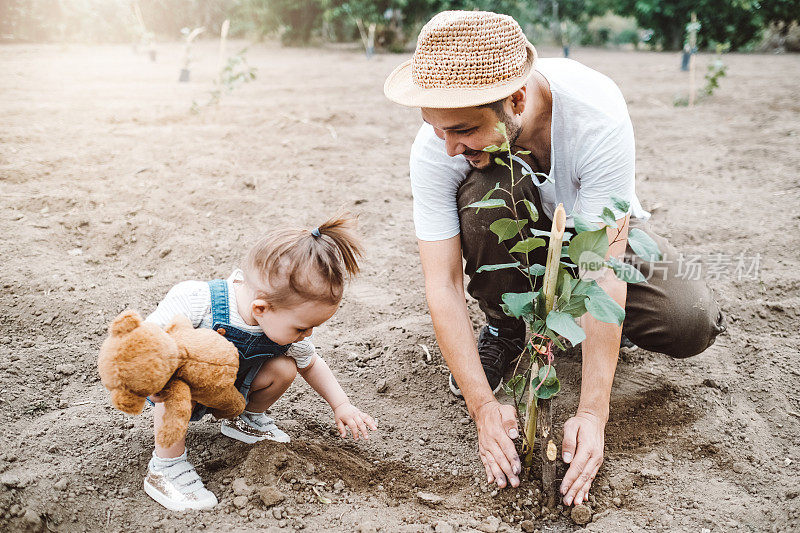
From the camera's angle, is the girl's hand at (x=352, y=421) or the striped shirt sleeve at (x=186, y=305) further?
the girl's hand at (x=352, y=421)

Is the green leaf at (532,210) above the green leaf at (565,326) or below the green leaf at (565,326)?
above

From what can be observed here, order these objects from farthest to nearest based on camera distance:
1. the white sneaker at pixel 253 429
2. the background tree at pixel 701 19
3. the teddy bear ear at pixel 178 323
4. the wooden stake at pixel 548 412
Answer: the background tree at pixel 701 19
the white sneaker at pixel 253 429
the teddy bear ear at pixel 178 323
the wooden stake at pixel 548 412

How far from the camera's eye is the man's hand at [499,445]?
1634 mm

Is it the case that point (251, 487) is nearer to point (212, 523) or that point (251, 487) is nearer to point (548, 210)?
point (212, 523)

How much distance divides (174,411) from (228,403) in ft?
0.64

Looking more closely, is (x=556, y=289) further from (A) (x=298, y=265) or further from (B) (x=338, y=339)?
(B) (x=338, y=339)

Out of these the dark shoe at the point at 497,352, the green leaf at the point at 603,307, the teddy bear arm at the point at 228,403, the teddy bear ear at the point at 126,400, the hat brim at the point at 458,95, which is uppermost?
the hat brim at the point at 458,95

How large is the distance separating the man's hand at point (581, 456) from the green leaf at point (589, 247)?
1.83 ft

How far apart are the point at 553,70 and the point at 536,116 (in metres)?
0.16

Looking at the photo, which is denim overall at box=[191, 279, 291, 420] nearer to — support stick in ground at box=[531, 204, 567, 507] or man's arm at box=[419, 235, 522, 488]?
man's arm at box=[419, 235, 522, 488]

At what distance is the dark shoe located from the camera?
2.14m

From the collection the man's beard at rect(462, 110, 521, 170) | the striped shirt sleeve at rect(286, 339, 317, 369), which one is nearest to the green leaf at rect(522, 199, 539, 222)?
the man's beard at rect(462, 110, 521, 170)

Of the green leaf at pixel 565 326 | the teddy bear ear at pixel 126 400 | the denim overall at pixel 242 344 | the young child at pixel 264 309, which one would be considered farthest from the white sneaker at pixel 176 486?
the green leaf at pixel 565 326

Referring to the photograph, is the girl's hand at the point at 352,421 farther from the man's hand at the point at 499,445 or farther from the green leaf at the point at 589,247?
the green leaf at the point at 589,247
